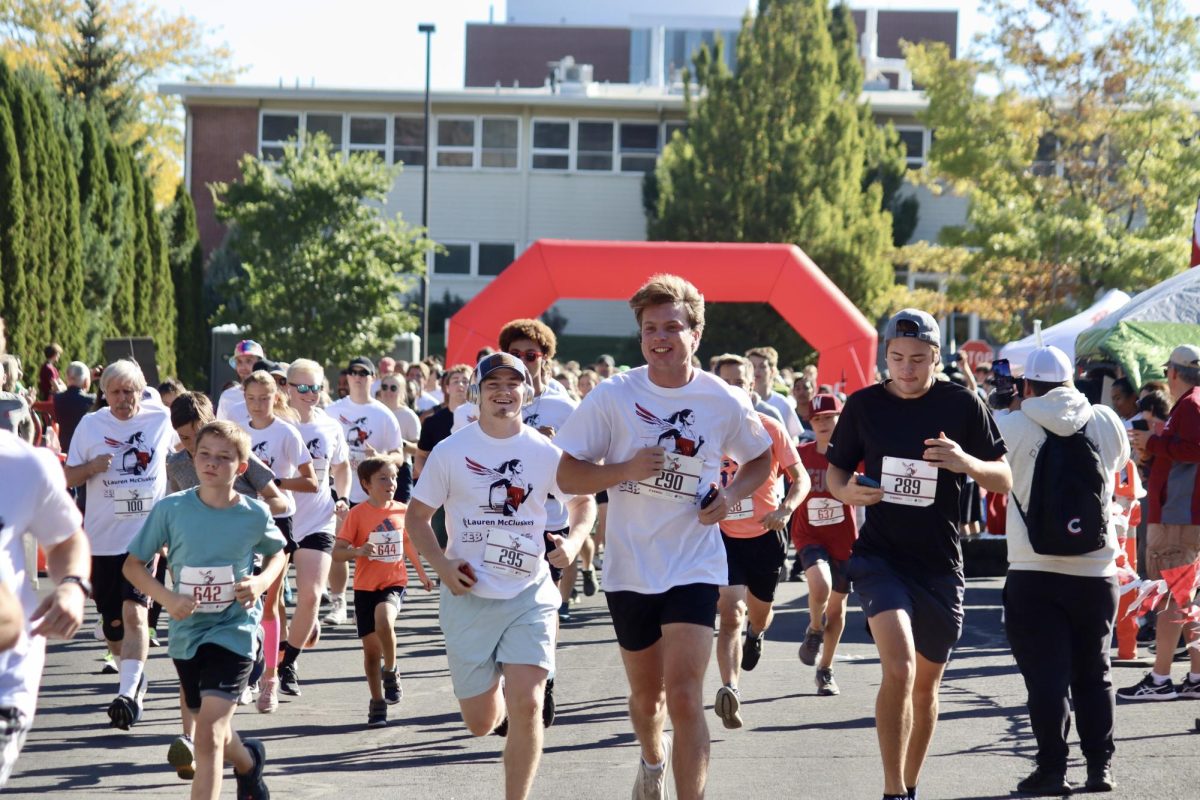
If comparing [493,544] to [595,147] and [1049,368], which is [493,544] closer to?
[1049,368]

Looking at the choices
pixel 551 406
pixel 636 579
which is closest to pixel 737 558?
pixel 551 406

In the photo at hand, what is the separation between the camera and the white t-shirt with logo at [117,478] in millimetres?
9633

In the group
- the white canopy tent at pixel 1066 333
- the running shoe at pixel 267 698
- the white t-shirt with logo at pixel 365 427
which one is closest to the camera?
the running shoe at pixel 267 698

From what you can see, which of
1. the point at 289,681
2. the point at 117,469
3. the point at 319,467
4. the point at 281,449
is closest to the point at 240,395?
the point at 319,467

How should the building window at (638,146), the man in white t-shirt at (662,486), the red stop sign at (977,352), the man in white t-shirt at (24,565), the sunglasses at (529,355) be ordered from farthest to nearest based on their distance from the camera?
the building window at (638,146)
the red stop sign at (977,352)
the sunglasses at (529,355)
the man in white t-shirt at (662,486)
the man in white t-shirt at (24,565)

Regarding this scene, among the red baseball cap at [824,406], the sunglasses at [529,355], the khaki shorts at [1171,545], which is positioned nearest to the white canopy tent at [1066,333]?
the khaki shorts at [1171,545]

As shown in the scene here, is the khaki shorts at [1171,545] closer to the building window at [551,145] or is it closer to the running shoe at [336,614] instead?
the running shoe at [336,614]

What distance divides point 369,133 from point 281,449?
4178 cm

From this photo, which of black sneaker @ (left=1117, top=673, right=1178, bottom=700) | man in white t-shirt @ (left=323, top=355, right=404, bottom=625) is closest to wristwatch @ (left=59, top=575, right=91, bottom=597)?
black sneaker @ (left=1117, top=673, right=1178, bottom=700)

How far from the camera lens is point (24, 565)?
4.46 meters

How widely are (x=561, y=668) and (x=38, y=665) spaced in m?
6.71

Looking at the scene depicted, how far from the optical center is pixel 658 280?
6.38 metres

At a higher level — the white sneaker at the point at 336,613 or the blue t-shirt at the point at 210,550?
the blue t-shirt at the point at 210,550

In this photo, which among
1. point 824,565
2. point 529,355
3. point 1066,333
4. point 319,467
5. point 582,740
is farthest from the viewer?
point 1066,333
